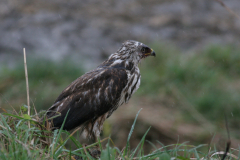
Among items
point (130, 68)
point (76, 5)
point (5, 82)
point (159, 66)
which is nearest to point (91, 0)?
point (76, 5)

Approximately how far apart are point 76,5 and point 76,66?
569 centimetres

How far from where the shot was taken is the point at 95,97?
392 centimetres

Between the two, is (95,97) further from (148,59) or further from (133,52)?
(148,59)

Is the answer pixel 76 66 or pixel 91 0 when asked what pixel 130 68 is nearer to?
pixel 76 66

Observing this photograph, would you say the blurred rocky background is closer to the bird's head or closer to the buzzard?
the buzzard

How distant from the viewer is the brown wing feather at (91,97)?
151 inches

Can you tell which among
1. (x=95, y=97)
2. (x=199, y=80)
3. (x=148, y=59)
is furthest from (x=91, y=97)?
(x=148, y=59)

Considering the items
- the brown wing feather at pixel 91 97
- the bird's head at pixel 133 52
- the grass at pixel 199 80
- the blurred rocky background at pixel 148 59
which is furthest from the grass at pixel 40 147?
the grass at pixel 199 80

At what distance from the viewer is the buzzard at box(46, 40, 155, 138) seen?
151 inches

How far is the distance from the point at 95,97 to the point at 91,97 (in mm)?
51

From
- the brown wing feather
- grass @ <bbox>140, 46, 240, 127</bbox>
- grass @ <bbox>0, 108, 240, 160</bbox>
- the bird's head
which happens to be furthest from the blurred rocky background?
the bird's head

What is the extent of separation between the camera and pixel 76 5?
43.5ft

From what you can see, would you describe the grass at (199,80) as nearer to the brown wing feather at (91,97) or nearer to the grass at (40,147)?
the brown wing feather at (91,97)

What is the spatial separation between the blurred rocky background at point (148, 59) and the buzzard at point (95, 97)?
1020mm
